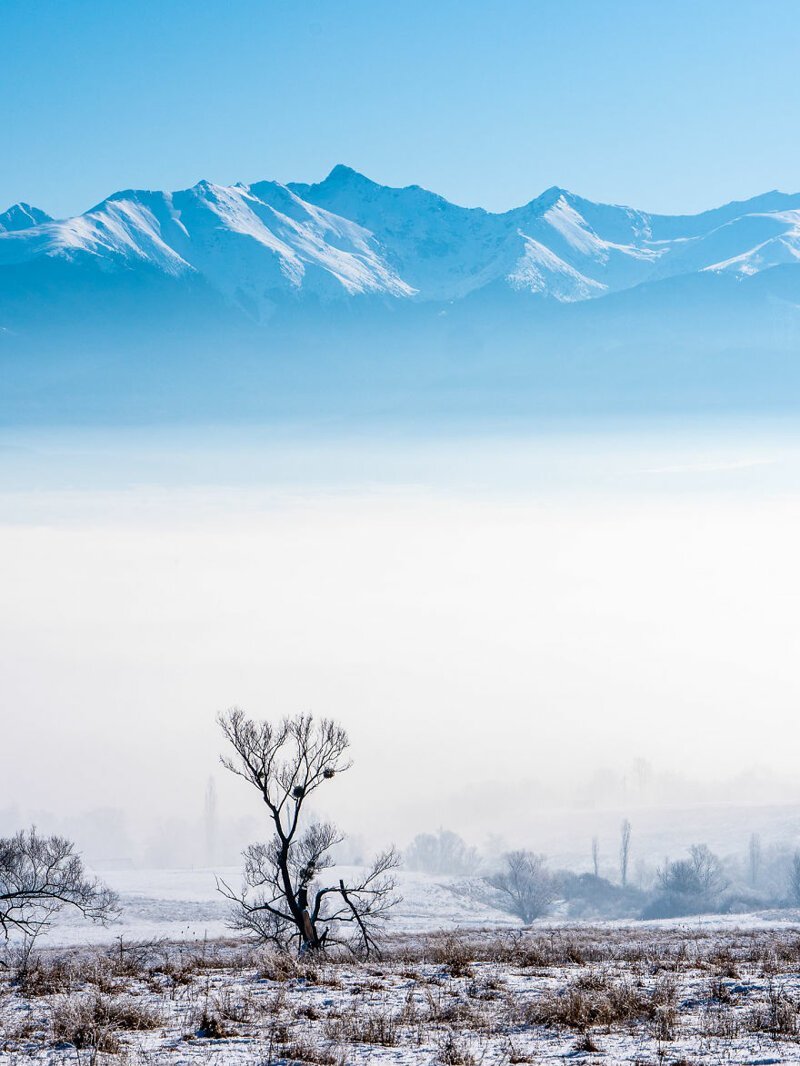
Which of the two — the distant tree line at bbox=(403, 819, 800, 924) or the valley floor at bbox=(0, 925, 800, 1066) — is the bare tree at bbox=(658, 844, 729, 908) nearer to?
the distant tree line at bbox=(403, 819, 800, 924)

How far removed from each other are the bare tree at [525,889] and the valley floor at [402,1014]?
10711 centimetres

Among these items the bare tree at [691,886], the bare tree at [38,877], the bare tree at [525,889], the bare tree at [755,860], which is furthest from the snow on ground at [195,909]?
the bare tree at [755,860]

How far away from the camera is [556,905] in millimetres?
152625

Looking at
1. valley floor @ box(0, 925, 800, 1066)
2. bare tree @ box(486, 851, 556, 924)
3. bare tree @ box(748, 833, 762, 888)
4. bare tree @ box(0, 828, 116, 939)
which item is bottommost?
bare tree @ box(748, 833, 762, 888)

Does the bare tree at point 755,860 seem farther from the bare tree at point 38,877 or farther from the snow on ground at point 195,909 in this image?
the bare tree at point 38,877

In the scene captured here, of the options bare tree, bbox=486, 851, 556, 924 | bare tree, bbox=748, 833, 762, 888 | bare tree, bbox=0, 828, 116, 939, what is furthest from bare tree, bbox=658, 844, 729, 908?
bare tree, bbox=0, 828, 116, 939

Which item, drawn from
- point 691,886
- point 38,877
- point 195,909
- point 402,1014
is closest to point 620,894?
point 691,886

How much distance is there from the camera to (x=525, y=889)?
444 ft

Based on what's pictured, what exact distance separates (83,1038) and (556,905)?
148208 millimetres

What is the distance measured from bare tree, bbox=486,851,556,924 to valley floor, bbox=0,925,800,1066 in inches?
4217

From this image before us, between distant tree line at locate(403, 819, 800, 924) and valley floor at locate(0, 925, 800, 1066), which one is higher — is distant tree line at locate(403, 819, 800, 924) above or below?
below

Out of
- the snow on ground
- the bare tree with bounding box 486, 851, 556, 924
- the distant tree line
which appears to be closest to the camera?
the snow on ground

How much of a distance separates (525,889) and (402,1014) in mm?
125874

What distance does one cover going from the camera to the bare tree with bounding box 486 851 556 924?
129m
